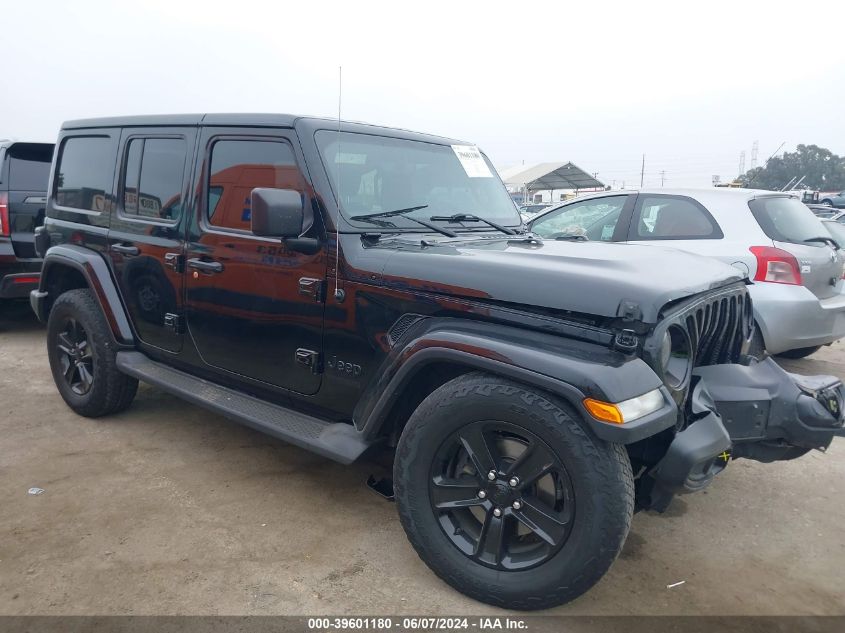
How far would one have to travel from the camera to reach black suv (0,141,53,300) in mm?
6002

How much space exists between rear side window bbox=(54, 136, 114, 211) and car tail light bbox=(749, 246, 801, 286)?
4581 mm

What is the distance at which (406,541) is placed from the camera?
289 cm

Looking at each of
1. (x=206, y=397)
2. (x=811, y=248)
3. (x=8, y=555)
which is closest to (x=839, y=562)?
(x=811, y=248)

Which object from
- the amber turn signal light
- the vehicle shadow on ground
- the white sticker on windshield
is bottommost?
the vehicle shadow on ground

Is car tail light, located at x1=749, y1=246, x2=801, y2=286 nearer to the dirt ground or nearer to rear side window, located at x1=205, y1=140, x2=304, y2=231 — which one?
the dirt ground

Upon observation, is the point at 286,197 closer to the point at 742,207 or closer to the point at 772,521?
the point at 772,521

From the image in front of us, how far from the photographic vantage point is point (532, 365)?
7.07 feet

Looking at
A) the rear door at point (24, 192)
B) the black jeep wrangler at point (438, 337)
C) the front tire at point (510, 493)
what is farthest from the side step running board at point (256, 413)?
the rear door at point (24, 192)

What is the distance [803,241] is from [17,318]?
8380 millimetres

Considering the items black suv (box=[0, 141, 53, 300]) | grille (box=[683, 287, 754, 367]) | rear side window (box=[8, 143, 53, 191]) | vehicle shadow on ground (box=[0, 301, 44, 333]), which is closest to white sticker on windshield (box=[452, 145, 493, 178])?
grille (box=[683, 287, 754, 367])

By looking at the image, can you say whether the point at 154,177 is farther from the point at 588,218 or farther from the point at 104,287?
the point at 588,218

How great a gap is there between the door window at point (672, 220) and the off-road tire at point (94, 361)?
4159 mm

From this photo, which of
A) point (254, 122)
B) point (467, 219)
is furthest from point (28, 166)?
point (467, 219)

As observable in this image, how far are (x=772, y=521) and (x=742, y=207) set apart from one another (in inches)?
106
